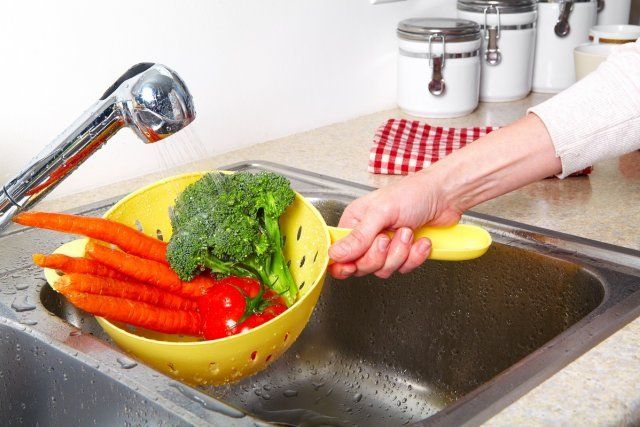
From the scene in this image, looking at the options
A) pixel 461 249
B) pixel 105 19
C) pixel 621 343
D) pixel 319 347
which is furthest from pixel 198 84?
pixel 621 343

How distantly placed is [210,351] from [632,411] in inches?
15.0

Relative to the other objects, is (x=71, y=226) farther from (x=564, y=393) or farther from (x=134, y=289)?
A: (x=564, y=393)

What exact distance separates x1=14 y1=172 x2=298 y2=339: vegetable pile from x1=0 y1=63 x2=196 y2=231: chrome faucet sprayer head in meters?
0.08

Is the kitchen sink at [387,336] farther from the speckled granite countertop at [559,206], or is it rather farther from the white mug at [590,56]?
the white mug at [590,56]

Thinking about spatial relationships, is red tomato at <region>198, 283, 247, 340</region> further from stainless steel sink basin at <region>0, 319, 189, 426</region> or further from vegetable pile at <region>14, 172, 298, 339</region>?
stainless steel sink basin at <region>0, 319, 189, 426</region>

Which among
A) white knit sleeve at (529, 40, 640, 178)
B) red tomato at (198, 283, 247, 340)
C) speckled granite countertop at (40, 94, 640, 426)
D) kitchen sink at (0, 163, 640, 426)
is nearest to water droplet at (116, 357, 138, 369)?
kitchen sink at (0, 163, 640, 426)

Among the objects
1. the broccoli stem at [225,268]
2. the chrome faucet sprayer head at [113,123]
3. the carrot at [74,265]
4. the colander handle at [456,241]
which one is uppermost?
the chrome faucet sprayer head at [113,123]

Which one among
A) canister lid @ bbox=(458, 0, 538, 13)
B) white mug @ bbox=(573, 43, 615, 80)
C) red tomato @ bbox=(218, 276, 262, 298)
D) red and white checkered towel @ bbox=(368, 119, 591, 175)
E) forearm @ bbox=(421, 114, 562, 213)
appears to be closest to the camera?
red tomato @ bbox=(218, 276, 262, 298)

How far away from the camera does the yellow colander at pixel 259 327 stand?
2.48ft

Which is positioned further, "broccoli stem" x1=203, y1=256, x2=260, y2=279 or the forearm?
the forearm

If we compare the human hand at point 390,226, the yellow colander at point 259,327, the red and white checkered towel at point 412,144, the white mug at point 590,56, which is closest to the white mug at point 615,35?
the white mug at point 590,56

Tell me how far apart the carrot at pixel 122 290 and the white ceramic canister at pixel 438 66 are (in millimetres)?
876

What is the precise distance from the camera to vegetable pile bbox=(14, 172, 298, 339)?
83cm

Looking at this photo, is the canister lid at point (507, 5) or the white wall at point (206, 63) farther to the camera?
the canister lid at point (507, 5)
